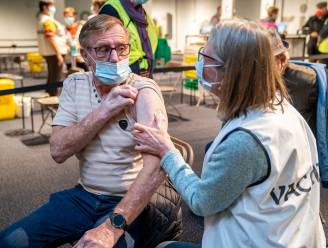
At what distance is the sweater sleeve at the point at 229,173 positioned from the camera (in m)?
0.94

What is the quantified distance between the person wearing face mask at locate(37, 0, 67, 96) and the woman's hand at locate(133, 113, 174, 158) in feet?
14.2

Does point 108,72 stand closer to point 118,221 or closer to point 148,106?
point 148,106

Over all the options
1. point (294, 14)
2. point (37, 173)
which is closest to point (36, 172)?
point (37, 173)

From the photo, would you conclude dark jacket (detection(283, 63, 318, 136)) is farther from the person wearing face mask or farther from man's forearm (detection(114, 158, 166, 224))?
the person wearing face mask

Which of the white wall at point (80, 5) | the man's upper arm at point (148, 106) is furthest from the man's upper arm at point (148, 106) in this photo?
the white wall at point (80, 5)

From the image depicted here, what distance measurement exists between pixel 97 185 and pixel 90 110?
0.29m

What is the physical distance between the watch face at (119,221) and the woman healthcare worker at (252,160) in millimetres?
268

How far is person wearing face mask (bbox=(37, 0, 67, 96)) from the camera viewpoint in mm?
5129

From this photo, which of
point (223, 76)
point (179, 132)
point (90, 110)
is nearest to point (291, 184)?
point (223, 76)

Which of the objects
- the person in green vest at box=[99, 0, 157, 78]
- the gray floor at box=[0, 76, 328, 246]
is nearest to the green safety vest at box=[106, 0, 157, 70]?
the person in green vest at box=[99, 0, 157, 78]

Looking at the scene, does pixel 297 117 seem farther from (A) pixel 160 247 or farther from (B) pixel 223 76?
(A) pixel 160 247

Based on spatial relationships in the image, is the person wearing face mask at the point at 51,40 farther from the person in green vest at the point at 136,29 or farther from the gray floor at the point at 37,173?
the person in green vest at the point at 136,29

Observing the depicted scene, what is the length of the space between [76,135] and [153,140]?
33cm

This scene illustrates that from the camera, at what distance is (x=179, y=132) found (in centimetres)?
467
